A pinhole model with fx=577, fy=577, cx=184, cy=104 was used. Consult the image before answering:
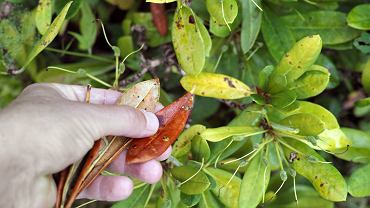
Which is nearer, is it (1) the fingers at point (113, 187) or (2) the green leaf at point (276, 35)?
(1) the fingers at point (113, 187)

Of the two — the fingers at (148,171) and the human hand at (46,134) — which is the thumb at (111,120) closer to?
the human hand at (46,134)

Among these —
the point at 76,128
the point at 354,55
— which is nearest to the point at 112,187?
the point at 76,128

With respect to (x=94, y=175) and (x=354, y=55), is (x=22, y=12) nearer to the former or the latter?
(x=94, y=175)

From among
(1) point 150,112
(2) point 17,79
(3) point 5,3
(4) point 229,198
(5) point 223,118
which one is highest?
(3) point 5,3

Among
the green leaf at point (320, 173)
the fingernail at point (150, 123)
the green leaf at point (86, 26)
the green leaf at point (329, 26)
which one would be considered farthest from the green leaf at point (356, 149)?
the green leaf at point (86, 26)

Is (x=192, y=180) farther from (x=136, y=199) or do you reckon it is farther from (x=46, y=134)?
(x=46, y=134)

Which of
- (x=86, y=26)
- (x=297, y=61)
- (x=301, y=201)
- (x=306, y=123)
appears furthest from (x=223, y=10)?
(x=301, y=201)

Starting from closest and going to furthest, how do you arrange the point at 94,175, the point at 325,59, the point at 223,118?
the point at 94,175 < the point at 325,59 < the point at 223,118
